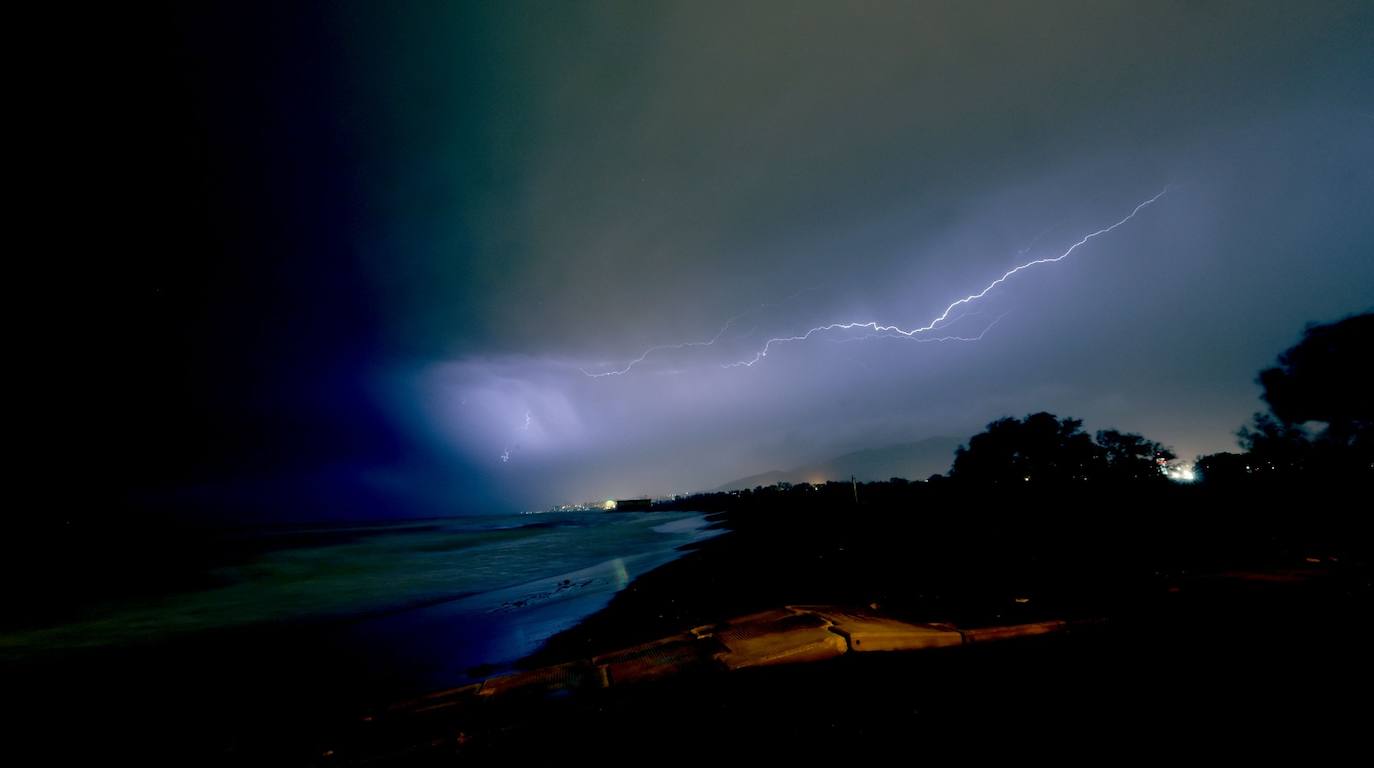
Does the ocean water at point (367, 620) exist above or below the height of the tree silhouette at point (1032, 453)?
below

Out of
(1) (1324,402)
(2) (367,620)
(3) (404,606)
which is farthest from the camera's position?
(1) (1324,402)

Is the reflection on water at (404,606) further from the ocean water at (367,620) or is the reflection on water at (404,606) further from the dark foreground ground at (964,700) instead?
the dark foreground ground at (964,700)

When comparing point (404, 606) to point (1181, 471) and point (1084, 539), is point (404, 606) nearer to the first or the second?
point (1084, 539)

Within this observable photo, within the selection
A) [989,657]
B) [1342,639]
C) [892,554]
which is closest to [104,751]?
[989,657]

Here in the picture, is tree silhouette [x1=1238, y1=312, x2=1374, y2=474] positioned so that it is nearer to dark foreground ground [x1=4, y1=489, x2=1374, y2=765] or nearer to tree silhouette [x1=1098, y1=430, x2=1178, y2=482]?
tree silhouette [x1=1098, y1=430, x2=1178, y2=482]

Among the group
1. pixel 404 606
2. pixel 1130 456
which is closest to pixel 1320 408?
pixel 1130 456

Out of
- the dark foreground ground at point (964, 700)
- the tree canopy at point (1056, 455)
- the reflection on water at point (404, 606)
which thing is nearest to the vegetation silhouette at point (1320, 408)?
the tree canopy at point (1056, 455)
